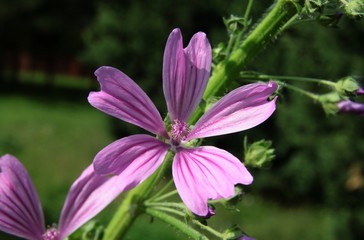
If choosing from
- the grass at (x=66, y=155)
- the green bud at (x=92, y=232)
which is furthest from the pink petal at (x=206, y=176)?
the grass at (x=66, y=155)

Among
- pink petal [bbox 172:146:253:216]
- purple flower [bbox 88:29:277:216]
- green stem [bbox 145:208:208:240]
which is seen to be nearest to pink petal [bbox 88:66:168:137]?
purple flower [bbox 88:29:277:216]

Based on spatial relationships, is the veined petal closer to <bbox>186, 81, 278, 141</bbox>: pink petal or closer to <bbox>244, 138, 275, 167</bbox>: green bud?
<bbox>186, 81, 278, 141</bbox>: pink petal

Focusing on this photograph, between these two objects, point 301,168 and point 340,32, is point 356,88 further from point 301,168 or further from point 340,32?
point 301,168

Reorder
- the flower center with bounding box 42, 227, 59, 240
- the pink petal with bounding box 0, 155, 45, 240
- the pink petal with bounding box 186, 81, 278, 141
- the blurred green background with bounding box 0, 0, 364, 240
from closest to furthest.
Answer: the pink petal with bounding box 186, 81, 278, 141 < the pink petal with bounding box 0, 155, 45, 240 < the flower center with bounding box 42, 227, 59, 240 < the blurred green background with bounding box 0, 0, 364, 240

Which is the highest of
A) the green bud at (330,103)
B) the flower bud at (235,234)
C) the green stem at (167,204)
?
the green bud at (330,103)

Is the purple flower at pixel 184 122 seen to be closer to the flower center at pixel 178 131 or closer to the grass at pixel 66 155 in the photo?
the flower center at pixel 178 131

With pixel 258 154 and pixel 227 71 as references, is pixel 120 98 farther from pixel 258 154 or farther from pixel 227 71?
pixel 258 154

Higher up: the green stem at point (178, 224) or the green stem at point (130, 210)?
the green stem at point (130, 210)
